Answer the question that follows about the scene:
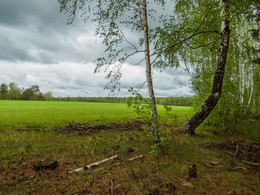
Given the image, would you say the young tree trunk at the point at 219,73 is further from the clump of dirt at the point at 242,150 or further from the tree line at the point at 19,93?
the tree line at the point at 19,93

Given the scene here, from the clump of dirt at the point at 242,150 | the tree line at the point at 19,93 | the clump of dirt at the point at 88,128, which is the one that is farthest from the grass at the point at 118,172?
the tree line at the point at 19,93

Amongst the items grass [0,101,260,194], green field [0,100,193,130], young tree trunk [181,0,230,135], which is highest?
young tree trunk [181,0,230,135]

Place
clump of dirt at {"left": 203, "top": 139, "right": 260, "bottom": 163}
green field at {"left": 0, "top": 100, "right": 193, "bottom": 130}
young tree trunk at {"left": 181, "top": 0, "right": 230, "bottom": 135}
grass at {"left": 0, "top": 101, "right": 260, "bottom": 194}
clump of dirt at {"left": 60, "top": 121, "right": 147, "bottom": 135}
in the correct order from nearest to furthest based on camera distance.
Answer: grass at {"left": 0, "top": 101, "right": 260, "bottom": 194}
clump of dirt at {"left": 203, "top": 139, "right": 260, "bottom": 163}
young tree trunk at {"left": 181, "top": 0, "right": 230, "bottom": 135}
clump of dirt at {"left": 60, "top": 121, "right": 147, "bottom": 135}
green field at {"left": 0, "top": 100, "right": 193, "bottom": 130}

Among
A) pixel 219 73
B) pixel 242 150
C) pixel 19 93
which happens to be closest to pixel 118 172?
pixel 242 150

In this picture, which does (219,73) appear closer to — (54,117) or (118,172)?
(118,172)

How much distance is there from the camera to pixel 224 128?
9.65 m

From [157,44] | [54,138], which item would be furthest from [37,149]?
[157,44]

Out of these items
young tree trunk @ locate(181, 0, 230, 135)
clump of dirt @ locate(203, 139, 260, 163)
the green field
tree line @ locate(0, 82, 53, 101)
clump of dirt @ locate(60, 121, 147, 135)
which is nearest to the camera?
clump of dirt @ locate(203, 139, 260, 163)

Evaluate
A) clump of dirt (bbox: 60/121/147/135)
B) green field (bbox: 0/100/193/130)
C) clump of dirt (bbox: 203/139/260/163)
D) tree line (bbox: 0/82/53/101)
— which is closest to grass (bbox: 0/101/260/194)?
clump of dirt (bbox: 203/139/260/163)

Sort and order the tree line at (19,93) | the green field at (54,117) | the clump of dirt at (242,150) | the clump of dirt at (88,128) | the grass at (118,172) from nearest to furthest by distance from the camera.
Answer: the grass at (118,172)
the clump of dirt at (242,150)
the clump of dirt at (88,128)
the green field at (54,117)
the tree line at (19,93)

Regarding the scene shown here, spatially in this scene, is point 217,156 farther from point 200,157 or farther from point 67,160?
point 67,160

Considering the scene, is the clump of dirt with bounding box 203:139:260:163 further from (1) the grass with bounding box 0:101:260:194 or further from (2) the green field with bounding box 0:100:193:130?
(2) the green field with bounding box 0:100:193:130

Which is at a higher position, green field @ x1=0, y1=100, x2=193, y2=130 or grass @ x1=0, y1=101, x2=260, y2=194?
green field @ x1=0, y1=100, x2=193, y2=130

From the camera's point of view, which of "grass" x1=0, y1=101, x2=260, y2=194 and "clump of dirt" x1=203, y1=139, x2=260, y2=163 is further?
"clump of dirt" x1=203, y1=139, x2=260, y2=163
